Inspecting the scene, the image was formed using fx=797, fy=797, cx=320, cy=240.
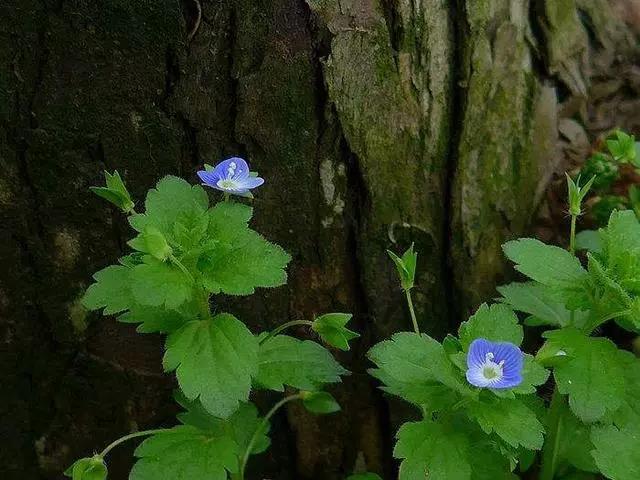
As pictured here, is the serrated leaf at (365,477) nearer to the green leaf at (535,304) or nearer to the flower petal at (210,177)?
the green leaf at (535,304)

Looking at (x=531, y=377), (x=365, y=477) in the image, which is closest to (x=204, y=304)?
(x=531, y=377)

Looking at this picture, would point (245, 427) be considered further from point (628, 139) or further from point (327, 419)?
point (628, 139)

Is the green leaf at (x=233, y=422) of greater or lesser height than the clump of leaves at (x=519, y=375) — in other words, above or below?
below

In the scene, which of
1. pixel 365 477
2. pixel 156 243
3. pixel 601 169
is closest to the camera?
pixel 156 243

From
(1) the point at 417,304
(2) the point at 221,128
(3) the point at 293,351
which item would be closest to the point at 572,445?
(1) the point at 417,304

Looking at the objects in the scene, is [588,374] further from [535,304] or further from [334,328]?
[334,328]

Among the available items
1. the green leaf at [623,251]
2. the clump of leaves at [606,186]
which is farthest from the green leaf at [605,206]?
the green leaf at [623,251]

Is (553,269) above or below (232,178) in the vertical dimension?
below

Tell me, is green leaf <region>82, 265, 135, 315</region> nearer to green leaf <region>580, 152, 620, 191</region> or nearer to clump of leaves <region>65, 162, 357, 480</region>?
clump of leaves <region>65, 162, 357, 480</region>
